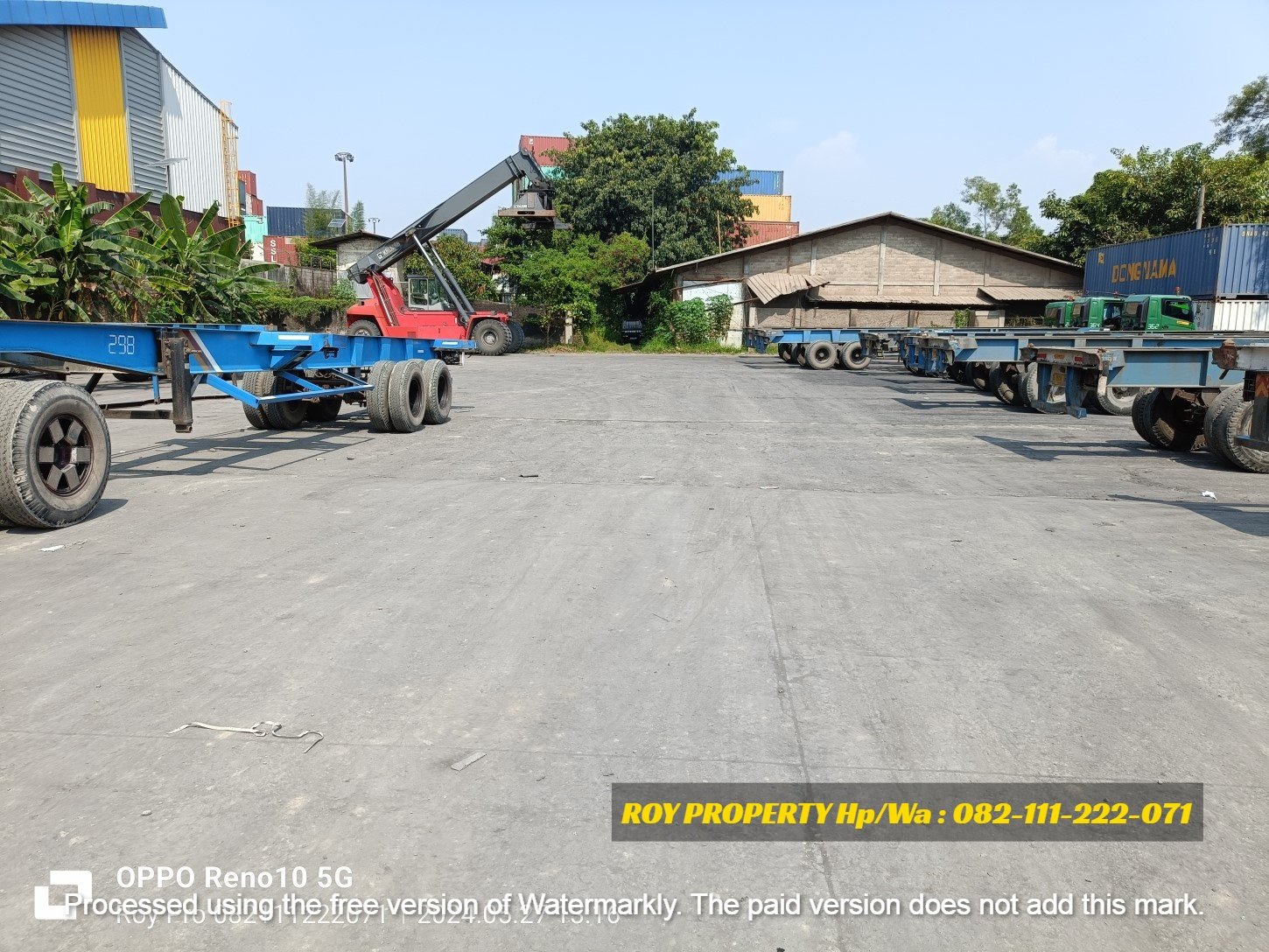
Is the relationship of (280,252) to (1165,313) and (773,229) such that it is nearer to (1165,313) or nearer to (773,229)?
(773,229)

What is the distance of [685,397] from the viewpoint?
18.1 meters

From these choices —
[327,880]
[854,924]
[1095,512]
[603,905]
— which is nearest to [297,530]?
[327,880]

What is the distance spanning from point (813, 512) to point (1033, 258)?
127 ft

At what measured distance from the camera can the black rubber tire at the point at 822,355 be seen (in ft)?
89.7

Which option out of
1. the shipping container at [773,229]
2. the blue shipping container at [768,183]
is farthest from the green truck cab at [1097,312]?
the blue shipping container at [768,183]

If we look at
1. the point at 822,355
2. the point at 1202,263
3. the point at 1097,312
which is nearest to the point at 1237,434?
the point at 1097,312

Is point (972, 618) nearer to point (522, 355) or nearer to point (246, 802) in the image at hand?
point (246, 802)

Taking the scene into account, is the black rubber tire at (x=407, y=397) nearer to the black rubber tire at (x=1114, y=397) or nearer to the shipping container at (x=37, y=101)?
the black rubber tire at (x=1114, y=397)

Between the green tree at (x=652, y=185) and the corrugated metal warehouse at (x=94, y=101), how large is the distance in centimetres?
2222

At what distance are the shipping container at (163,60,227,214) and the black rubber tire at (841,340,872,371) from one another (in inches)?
769

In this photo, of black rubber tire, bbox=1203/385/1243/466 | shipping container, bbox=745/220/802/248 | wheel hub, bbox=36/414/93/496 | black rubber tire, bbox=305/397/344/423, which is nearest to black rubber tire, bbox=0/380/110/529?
wheel hub, bbox=36/414/93/496

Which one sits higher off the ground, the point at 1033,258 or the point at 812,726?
the point at 1033,258

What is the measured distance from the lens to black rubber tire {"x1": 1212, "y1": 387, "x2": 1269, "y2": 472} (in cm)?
1004

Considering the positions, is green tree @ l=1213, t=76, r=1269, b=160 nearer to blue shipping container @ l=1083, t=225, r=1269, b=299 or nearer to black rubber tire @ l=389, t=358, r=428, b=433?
blue shipping container @ l=1083, t=225, r=1269, b=299
